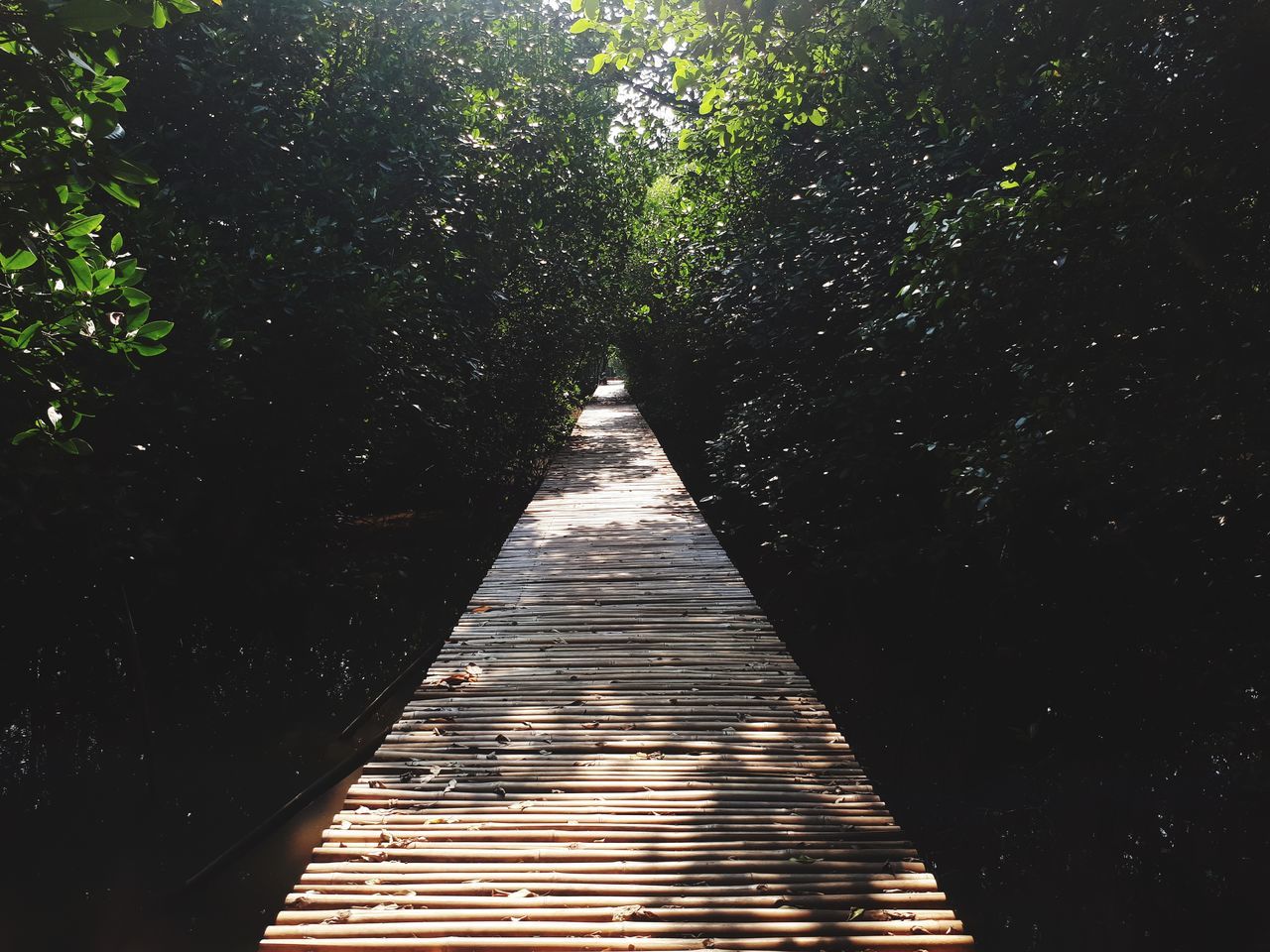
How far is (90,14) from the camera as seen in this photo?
4.46ft

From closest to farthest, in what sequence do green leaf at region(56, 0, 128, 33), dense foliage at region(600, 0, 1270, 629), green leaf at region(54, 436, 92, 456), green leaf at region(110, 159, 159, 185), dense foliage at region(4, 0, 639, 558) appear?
1. green leaf at region(56, 0, 128, 33)
2. green leaf at region(110, 159, 159, 185)
3. green leaf at region(54, 436, 92, 456)
4. dense foliage at region(4, 0, 639, 558)
5. dense foliage at region(600, 0, 1270, 629)

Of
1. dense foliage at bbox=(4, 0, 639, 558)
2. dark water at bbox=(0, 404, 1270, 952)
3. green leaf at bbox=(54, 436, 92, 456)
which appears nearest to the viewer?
green leaf at bbox=(54, 436, 92, 456)

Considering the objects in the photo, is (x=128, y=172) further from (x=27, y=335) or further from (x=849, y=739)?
(x=849, y=739)

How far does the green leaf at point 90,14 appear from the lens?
134cm

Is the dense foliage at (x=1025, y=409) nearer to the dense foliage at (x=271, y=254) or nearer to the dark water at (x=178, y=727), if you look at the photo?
the dense foliage at (x=271, y=254)

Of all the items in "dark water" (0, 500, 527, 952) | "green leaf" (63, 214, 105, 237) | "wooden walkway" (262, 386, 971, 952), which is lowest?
"dark water" (0, 500, 527, 952)

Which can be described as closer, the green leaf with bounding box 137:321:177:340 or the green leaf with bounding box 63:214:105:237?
the green leaf with bounding box 63:214:105:237

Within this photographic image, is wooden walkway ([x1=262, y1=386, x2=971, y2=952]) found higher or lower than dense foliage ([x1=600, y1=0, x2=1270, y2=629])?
lower

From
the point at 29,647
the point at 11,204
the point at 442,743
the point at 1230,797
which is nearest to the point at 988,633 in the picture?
the point at 1230,797

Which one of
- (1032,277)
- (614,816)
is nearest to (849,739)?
(1032,277)

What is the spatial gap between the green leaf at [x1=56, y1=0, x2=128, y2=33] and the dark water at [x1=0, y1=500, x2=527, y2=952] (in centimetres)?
337

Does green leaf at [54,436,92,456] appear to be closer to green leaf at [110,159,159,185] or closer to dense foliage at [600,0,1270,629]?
green leaf at [110,159,159,185]

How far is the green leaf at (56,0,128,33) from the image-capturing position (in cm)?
134

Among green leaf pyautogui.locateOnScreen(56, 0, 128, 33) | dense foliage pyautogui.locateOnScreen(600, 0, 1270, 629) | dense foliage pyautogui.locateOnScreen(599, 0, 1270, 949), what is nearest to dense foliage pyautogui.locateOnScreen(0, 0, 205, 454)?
green leaf pyautogui.locateOnScreen(56, 0, 128, 33)
